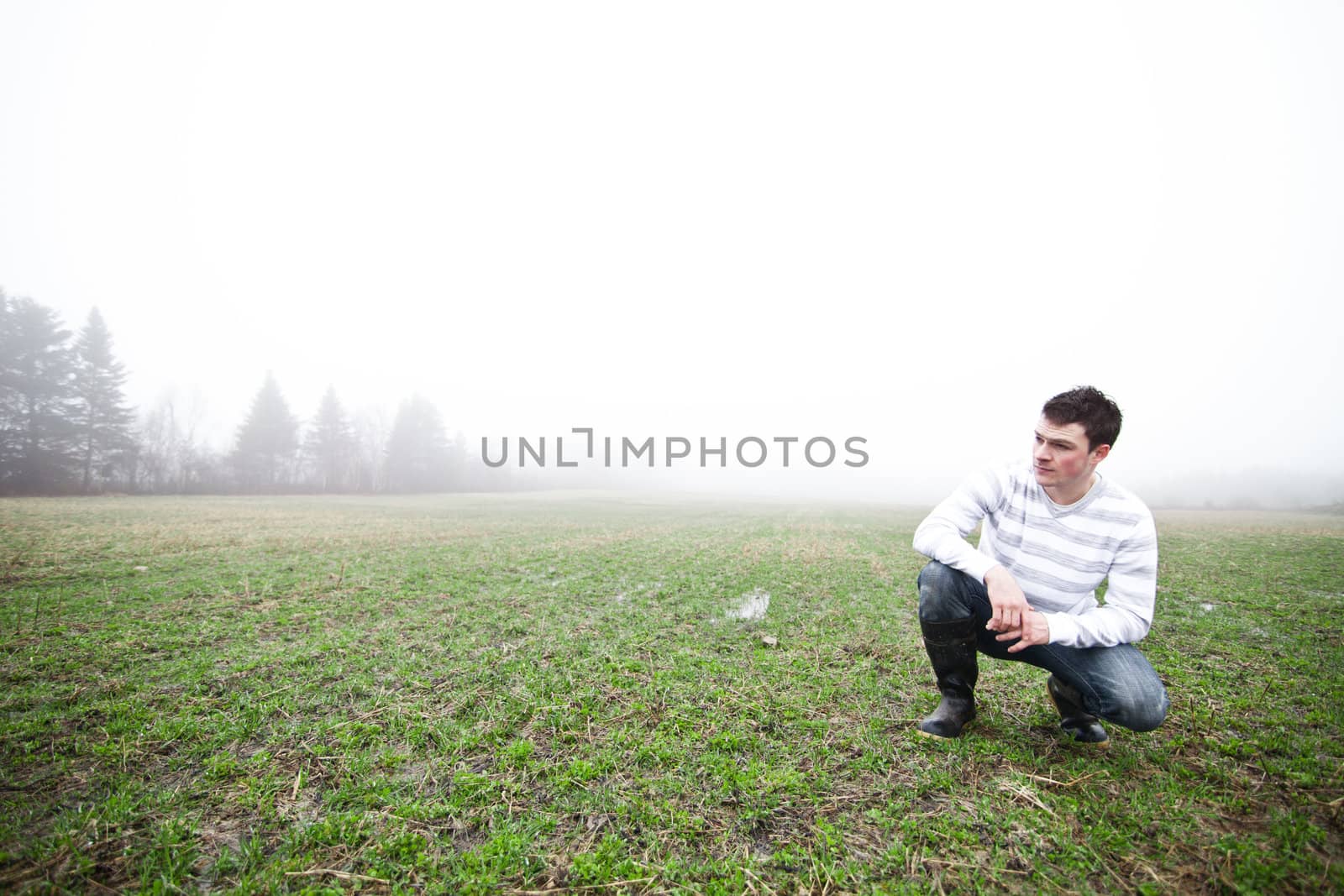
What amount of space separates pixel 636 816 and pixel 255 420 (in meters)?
62.4

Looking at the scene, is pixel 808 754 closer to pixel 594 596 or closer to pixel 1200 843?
pixel 1200 843

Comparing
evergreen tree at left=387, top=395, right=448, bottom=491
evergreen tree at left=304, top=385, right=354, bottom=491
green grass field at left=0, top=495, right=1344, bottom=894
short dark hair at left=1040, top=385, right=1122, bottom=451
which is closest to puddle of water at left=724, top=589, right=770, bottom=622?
green grass field at left=0, top=495, right=1344, bottom=894

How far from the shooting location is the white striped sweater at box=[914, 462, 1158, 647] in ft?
11.2

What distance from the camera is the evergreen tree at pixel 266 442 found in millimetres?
48375

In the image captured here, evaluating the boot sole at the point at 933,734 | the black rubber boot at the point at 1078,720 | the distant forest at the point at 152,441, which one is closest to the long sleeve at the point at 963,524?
the black rubber boot at the point at 1078,720

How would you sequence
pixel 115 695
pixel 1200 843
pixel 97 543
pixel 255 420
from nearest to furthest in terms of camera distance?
pixel 1200 843 → pixel 115 695 → pixel 97 543 → pixel 255 420

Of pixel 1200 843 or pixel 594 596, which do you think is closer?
pixel 1200 843

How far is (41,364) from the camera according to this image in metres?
34.6

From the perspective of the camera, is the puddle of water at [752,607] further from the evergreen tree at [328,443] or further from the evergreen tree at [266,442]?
the evergreen tree at [328,443]

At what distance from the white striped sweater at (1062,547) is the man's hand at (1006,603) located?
137 millimetres

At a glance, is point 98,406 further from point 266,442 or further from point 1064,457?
point 1064,457

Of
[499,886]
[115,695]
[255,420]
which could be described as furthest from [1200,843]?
[255,420]

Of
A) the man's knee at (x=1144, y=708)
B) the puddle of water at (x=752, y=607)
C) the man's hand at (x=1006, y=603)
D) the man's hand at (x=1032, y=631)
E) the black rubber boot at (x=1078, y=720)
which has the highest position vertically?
the man's hand at (x=1006, y=603)

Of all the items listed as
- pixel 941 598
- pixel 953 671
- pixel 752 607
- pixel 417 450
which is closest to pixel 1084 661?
pixel 953 671
